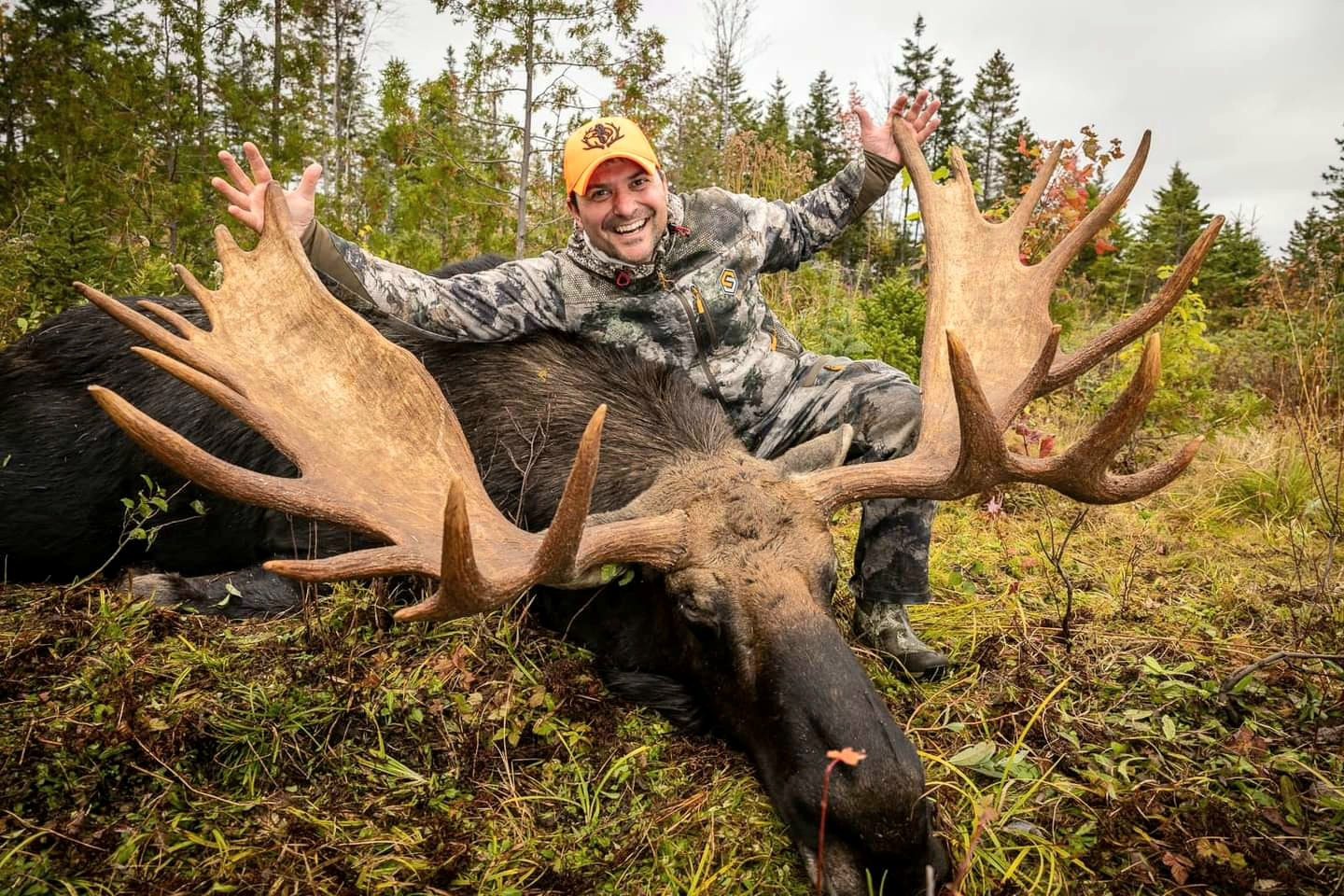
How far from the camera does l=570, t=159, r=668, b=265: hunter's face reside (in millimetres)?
3441

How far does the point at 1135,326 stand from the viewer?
2701 mm

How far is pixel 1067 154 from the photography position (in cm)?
618

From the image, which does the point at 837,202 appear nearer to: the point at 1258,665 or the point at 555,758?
the point at 1258,665

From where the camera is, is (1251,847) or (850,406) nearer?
(1251,847)

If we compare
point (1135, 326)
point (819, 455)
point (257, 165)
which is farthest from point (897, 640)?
point (257, 165)

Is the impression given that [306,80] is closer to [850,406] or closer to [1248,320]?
[850,406]

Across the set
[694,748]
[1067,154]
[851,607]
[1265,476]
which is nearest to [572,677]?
[694,748]

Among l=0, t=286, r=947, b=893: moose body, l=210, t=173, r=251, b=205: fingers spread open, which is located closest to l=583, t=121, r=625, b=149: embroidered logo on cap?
l=0, t=286, r=947, b=893: moose body

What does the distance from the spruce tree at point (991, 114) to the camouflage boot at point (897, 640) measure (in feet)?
145

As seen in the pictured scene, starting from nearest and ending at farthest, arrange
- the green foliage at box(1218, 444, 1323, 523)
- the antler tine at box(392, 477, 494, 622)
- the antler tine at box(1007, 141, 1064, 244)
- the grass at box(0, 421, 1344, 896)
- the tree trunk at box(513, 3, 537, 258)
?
the antler tine at box(392, 477, 494, 622)
the grass at box(0, 421, 1344, 896)
the antler tine at box(1007, 141, 1064, 244)
the green foliage at box(1218, 444, 1323, 523)
the tree trunk at box(513, 3, 537, 258)

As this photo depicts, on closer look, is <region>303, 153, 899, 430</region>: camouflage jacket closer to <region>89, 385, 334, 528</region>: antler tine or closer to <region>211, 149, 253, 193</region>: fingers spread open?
<region>211, 149, 253, 193</region>: fingers spread open

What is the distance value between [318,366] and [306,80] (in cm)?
1187

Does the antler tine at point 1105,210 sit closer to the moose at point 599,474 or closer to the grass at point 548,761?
the moose at point 599,474

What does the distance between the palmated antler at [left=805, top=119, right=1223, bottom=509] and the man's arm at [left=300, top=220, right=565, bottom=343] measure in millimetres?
1569
